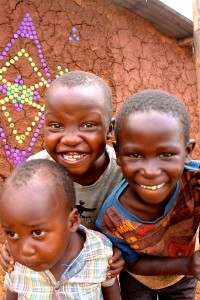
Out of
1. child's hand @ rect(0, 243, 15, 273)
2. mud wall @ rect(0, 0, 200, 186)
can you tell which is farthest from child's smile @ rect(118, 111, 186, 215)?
mud wall @ rect(0, 0, 200, 186)

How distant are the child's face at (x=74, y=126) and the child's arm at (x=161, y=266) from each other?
1.54ft

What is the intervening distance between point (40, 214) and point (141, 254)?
0.64m

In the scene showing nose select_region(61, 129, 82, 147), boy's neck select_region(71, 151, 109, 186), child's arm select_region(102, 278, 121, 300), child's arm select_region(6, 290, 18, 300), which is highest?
nose select_region(61, 129, 82, 147)

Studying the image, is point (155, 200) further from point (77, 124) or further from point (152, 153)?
point (77, 124)

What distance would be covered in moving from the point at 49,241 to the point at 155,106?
0.59 meters

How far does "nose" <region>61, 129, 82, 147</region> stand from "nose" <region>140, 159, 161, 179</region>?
0.28m

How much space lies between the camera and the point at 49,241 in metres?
1.33

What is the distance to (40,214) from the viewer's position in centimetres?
131

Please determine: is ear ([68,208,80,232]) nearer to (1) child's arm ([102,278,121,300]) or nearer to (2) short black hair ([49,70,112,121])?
(1) child's arm ([102,278,121,300])

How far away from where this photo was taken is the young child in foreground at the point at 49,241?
4.29 feet

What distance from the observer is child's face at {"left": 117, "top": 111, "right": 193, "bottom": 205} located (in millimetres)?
1442

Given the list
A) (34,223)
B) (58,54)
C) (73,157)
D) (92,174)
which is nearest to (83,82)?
(73,157)

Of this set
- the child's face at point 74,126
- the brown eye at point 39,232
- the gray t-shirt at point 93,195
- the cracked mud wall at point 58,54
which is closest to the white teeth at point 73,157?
the child's face at point 74,126

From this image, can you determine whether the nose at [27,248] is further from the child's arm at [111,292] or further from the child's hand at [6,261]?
the child's arm at [111,292]
